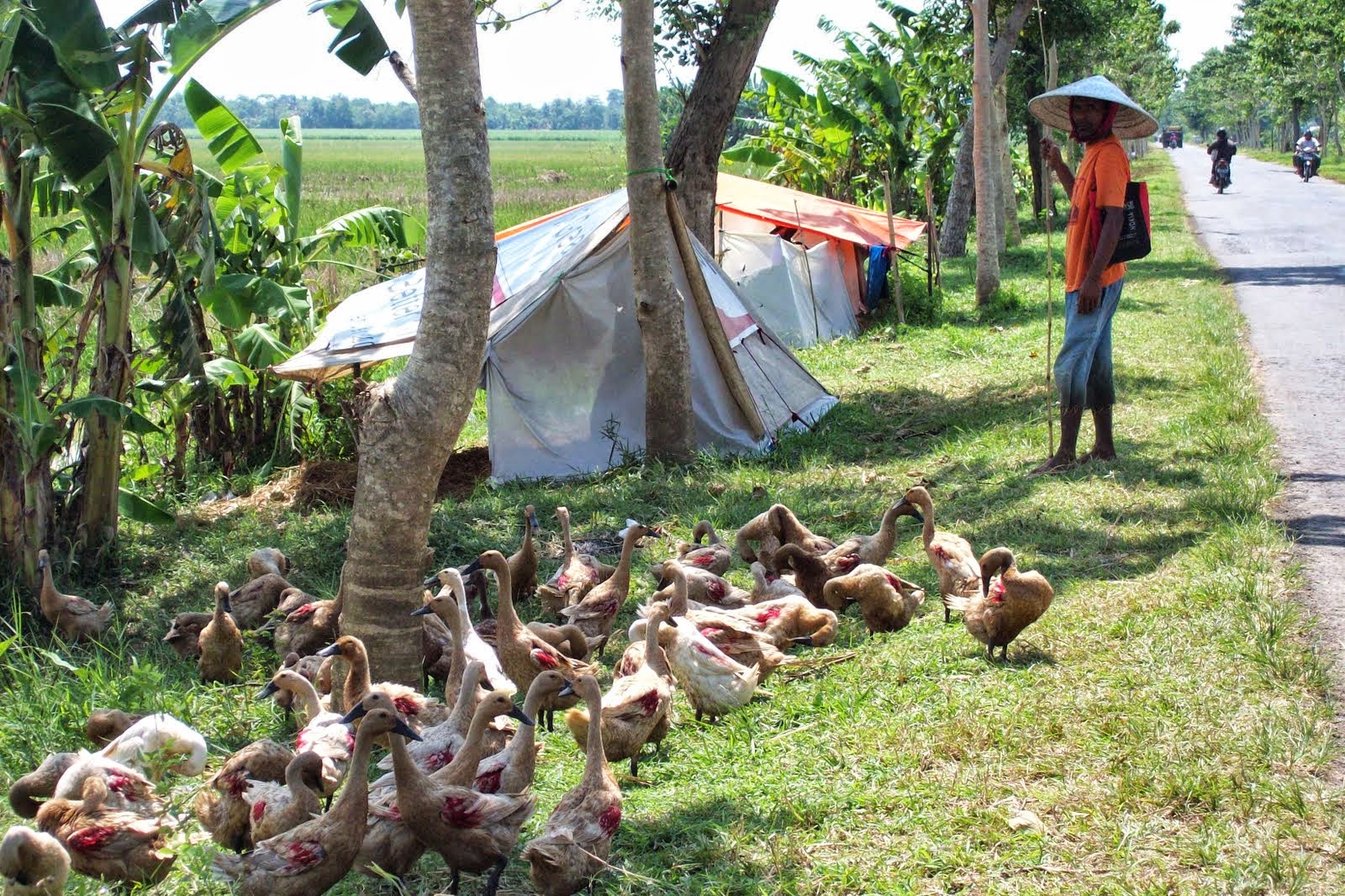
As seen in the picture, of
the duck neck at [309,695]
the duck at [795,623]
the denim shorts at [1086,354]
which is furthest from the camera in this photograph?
the denim shorts at [1086,354]

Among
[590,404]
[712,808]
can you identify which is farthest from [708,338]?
[712,808]

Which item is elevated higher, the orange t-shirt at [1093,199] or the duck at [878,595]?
the orange t-shirt at [1093,199]

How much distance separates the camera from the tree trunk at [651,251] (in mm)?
10312

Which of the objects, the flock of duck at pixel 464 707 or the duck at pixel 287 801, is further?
the duck at pixel 287 801

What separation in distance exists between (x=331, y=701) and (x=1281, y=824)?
13.1ft

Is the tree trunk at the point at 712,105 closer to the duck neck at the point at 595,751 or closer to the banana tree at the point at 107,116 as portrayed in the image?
the banana tree at the point at 107,116

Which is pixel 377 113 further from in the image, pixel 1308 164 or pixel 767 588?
pixel 767 588

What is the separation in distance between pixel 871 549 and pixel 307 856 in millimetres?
4370

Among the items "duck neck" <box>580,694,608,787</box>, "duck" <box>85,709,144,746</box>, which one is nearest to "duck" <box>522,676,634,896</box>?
"duck neck" <box>580,694,608,787</box>

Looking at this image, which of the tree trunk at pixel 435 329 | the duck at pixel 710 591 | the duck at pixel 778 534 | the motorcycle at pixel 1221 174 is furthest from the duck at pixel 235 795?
the motorcycle at pixel 1221 174

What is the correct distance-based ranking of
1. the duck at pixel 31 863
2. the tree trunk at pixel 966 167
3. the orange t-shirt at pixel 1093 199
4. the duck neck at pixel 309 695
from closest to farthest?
the duck at pixel 31 863 → the duck neck at pixel 309 695 → the orange t-shirt at pixel 1093 199 → the tree trunk at pixel 966 167

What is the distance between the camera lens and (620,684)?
5.64 metres

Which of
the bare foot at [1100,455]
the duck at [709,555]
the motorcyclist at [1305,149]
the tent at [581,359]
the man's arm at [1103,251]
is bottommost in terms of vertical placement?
the duck at [709,555]

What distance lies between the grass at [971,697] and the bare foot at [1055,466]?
16 cm
